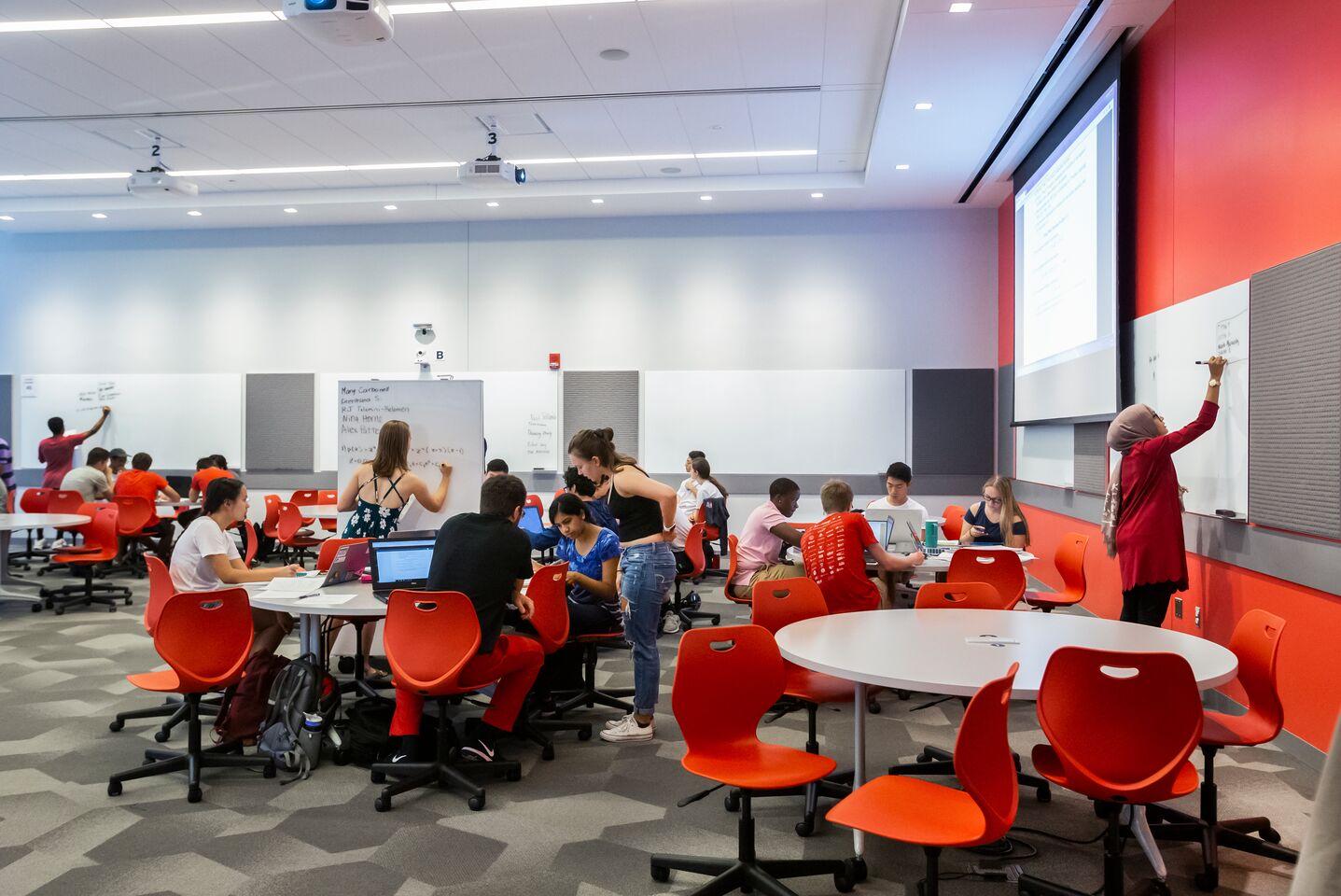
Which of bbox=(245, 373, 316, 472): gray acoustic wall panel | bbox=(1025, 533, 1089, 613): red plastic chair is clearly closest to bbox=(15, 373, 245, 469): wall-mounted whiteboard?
bbox=(245, 373, 316, 472): gray acoustic wall panel

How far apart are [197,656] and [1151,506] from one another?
4461 millimetres

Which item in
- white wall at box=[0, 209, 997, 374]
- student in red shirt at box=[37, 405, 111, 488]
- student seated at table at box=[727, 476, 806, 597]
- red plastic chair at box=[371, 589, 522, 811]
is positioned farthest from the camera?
white wall at box=[0, 209, 997, 374]

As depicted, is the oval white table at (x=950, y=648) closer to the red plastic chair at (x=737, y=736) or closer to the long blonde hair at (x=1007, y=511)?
the red plastic chair at (x=737, y=736)

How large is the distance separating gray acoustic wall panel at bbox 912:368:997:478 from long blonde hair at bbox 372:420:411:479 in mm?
6567

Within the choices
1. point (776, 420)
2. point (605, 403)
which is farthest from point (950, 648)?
point (605, 403)

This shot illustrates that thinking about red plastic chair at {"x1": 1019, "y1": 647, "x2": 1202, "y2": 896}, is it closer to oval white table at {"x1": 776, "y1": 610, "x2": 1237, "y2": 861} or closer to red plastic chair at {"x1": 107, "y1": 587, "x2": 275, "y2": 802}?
oval white table at {"x1": 776, "y1": 610, "x2": 1237, "y2": 861}

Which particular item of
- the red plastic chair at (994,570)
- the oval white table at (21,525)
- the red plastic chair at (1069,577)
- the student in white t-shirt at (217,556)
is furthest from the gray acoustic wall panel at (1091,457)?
the oval white table at (21,525)

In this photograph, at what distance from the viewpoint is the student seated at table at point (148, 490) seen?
8.98 meters

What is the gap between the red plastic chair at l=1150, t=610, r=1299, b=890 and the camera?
2857 mm

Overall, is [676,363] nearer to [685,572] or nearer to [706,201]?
[706,201]

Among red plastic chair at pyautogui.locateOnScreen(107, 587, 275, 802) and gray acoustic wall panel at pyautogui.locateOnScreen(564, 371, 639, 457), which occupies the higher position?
gray acoustic wall panel at pyautogui.locateOnScreen(564, 371, 639, 457)

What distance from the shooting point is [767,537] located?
544cm

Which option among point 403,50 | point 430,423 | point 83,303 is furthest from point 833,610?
point 83,303

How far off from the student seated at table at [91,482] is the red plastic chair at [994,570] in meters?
8.50
